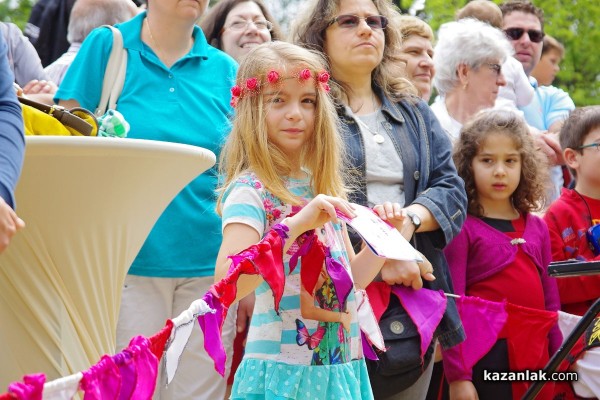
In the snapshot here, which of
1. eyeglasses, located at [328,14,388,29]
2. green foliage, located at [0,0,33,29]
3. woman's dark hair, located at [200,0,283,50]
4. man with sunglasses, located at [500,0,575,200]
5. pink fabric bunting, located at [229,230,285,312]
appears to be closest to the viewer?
pink fabric bunting, located at [229,230,285,312]

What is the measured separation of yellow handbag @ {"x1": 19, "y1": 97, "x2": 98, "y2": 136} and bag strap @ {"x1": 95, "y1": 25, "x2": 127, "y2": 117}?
2.64ft

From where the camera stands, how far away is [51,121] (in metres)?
3.54

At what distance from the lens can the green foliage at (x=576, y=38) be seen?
17250 mm

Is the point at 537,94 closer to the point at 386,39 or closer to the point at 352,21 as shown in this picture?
the point at 386,39

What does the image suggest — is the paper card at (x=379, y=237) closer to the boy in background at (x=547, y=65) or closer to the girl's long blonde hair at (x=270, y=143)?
the girl's long blonde hair at (x=270, y=143)

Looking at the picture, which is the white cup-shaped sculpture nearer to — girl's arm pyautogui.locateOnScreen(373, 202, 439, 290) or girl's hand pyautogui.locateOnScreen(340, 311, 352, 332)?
girl's hand pyautogui.locateOnScreen(340, 311, 352, 332)

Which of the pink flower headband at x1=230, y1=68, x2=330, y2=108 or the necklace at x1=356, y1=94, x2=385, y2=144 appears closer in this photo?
the pink flower headband at x1=230, y1=68, x2=330, y2=108

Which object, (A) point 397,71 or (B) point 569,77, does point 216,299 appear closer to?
(A) point 397,71

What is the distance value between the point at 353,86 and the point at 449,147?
19.9 inches

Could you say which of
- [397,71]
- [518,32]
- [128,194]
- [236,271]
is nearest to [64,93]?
[128,194]

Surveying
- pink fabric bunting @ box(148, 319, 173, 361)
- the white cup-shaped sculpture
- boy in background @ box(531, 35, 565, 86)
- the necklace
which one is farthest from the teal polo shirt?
boy in background @ box(531, 35, 565, 86)

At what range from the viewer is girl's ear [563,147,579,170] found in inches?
231

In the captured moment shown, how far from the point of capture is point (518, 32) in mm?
7633

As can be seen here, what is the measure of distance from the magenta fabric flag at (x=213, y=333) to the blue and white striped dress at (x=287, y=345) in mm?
655
